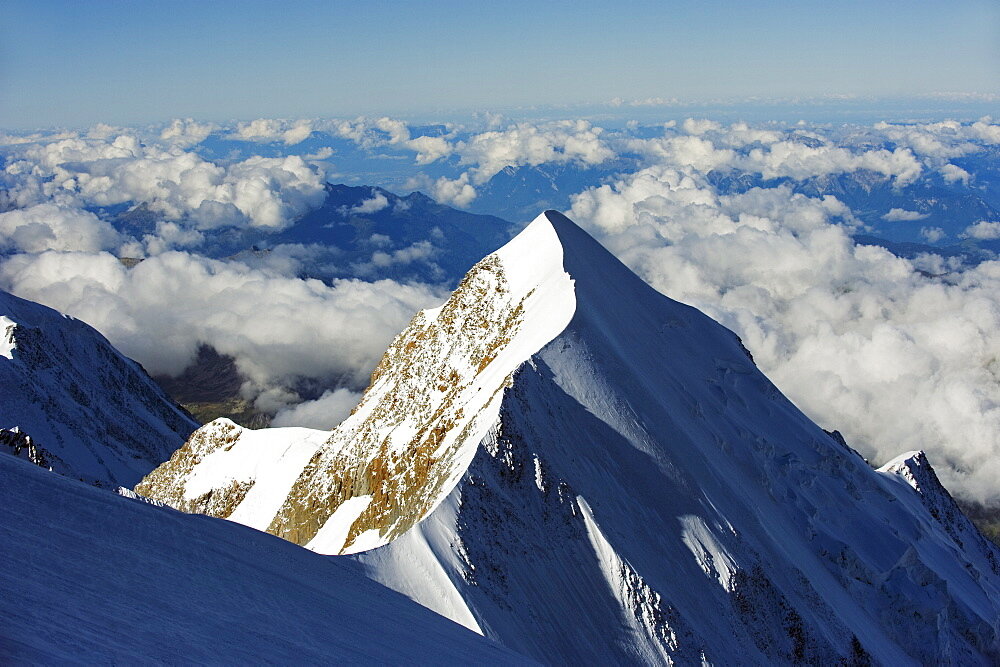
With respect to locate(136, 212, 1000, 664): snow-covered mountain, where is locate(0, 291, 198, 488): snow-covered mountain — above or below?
below

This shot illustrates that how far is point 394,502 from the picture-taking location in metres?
58.7

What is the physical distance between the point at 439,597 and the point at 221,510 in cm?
6279

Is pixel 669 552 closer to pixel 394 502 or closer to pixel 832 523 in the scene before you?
pixel 394 502

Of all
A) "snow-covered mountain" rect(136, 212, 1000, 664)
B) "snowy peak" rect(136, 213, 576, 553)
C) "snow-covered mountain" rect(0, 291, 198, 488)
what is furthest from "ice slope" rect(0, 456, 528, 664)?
"snow-covered mountain" rect(0, 291, 198, 488)

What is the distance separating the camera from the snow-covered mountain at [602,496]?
→ 47.8 m

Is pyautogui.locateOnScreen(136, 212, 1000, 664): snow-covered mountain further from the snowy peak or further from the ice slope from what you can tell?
the ice slope

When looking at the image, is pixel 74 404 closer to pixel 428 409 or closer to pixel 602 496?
pixel 428 409

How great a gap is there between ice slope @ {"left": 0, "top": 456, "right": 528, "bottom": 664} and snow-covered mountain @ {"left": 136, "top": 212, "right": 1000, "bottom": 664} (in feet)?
49.6

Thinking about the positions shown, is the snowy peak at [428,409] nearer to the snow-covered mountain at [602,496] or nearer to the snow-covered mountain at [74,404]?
the snow-covered mountain at [602,496]

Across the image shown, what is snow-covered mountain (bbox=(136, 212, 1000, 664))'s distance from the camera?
47812 mm

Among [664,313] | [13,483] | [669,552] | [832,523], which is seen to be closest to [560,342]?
[669,552]

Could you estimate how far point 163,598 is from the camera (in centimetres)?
1638

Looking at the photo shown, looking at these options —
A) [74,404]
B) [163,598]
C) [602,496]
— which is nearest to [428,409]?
[602,496]

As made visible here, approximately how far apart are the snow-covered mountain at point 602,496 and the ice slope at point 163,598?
1511 cm
